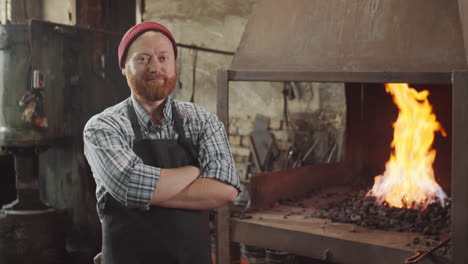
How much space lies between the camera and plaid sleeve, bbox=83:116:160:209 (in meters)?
2.11

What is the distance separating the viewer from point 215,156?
2342 millimetres

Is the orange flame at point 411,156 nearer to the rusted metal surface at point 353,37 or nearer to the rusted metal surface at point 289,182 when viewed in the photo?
the rusted metal surface at point 289,182

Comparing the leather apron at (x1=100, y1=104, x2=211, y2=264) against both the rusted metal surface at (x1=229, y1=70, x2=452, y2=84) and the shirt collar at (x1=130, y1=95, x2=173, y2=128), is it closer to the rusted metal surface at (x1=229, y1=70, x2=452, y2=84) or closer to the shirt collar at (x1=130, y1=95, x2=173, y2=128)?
the shirt collar at (x1=130, y1=95, x2=173, y2=128)

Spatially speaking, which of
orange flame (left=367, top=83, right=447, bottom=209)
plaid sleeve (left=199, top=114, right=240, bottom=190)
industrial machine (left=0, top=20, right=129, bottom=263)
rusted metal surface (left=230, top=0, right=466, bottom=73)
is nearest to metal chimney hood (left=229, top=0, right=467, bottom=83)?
rusted metal surface (left=230, top=0, right=466, bottom=73)

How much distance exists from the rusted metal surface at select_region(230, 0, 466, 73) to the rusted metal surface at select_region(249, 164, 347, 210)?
2.89 ft

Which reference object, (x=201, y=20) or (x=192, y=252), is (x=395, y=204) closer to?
(x=192, y=252)

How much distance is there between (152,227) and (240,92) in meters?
4.49

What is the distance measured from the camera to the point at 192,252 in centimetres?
228

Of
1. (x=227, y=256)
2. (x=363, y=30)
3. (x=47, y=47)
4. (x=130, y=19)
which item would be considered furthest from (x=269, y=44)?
→ (x=130, y=19)

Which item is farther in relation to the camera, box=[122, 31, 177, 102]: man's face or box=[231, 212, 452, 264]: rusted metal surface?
box=[231, 212, 452, 264]: rusted metal surface

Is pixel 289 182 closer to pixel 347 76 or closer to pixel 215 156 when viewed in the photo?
pixel 347 76

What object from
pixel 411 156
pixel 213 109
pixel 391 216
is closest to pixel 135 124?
pixel 391 216

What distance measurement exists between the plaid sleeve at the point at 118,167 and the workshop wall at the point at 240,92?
393 cm

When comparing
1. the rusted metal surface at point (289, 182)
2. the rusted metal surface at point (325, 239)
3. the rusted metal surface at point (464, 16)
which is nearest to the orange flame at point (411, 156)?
the rusted metal surface at point (289, 182)
